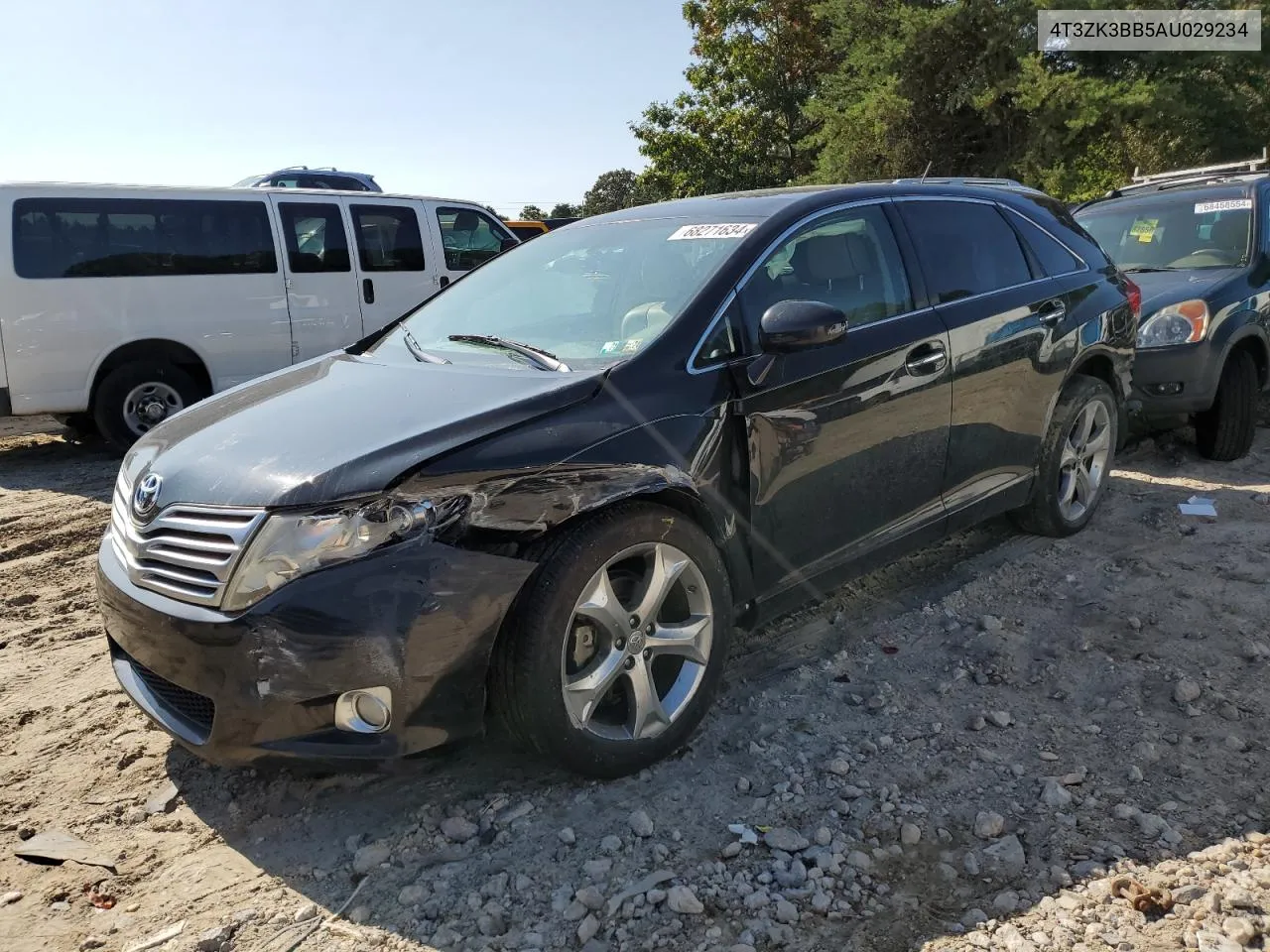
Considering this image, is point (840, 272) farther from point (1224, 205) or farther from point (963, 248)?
point (1224, 205)

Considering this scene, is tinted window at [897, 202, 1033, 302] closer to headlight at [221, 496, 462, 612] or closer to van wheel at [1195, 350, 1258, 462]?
headlight at [221, 496, 462, 612]

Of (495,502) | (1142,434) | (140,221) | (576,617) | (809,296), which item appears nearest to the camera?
(495,502)

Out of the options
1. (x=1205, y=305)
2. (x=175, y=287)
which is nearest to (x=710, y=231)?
(x=1205, y=305)

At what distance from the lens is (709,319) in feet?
9.95

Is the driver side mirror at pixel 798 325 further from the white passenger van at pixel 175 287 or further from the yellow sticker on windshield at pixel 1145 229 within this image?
the white passenger van at pixel 175 287

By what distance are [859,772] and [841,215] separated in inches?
79.3

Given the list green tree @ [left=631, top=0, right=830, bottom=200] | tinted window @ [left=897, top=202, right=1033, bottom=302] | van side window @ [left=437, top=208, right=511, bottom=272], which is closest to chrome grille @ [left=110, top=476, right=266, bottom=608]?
tinted window @ [left=897, top=202, right=1033, bottom=302]

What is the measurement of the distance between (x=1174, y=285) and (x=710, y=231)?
13.8 ft

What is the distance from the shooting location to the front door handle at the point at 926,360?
11.6 ft

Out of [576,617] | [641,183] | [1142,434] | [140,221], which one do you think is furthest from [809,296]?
[641,183]

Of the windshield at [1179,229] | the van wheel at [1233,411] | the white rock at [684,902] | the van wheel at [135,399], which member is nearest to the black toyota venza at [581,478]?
the white rock at [684,902]

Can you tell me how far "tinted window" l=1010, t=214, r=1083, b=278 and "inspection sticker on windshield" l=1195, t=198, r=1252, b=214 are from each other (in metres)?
2.82

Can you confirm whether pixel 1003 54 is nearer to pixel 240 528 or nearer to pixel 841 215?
pixel 841 215

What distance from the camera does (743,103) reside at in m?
27.2
